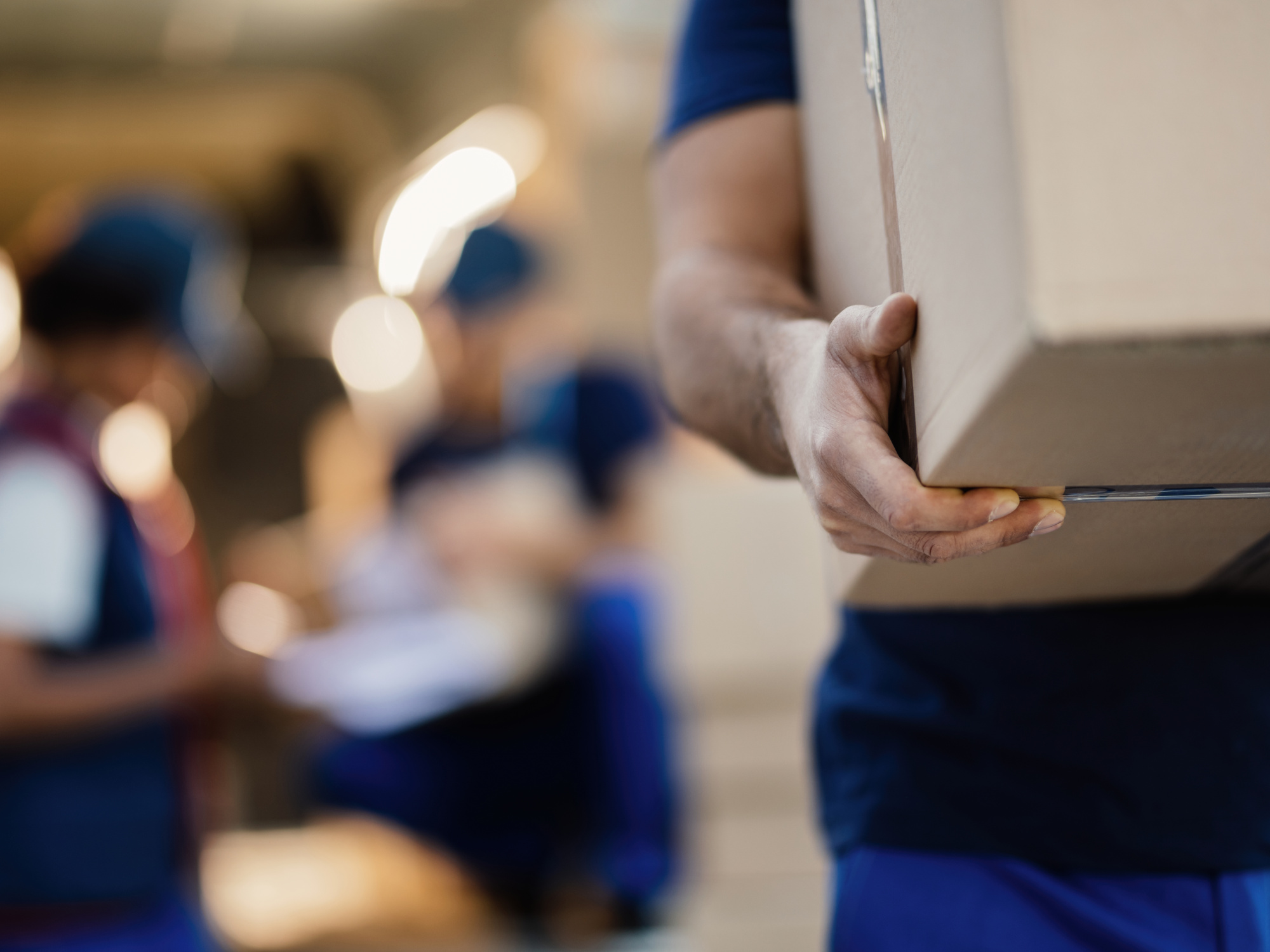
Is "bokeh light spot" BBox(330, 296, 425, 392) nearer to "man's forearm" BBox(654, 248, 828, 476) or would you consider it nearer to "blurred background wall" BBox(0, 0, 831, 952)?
"blurred background wall" BBox(0, 0, 831, 952)

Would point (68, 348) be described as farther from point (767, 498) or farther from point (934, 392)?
point (934, 392)

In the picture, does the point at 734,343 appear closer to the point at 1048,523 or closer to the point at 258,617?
the point at 1048,523

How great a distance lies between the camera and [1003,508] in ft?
1.39

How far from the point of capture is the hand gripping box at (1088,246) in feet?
1.13

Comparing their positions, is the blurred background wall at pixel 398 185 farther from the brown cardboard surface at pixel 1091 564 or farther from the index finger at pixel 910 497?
the index finger at pixel 910 497

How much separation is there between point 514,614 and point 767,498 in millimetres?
642

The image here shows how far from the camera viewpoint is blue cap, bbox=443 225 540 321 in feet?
9.11

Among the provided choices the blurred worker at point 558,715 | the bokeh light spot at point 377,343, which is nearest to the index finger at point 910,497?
the blurred worker at point 558,715

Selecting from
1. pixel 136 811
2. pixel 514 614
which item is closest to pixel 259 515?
pixel 514 614

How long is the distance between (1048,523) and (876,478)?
6 cm

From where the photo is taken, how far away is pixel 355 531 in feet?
Result: 10.9

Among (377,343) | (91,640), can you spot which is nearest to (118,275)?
(91,640)

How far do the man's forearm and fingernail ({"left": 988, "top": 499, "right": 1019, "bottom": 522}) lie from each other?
12 centimetres

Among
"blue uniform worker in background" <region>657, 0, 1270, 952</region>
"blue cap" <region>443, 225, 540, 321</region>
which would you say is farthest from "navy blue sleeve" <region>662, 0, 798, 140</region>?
"blue cap" <region>443, 225, 540, 321</region>
